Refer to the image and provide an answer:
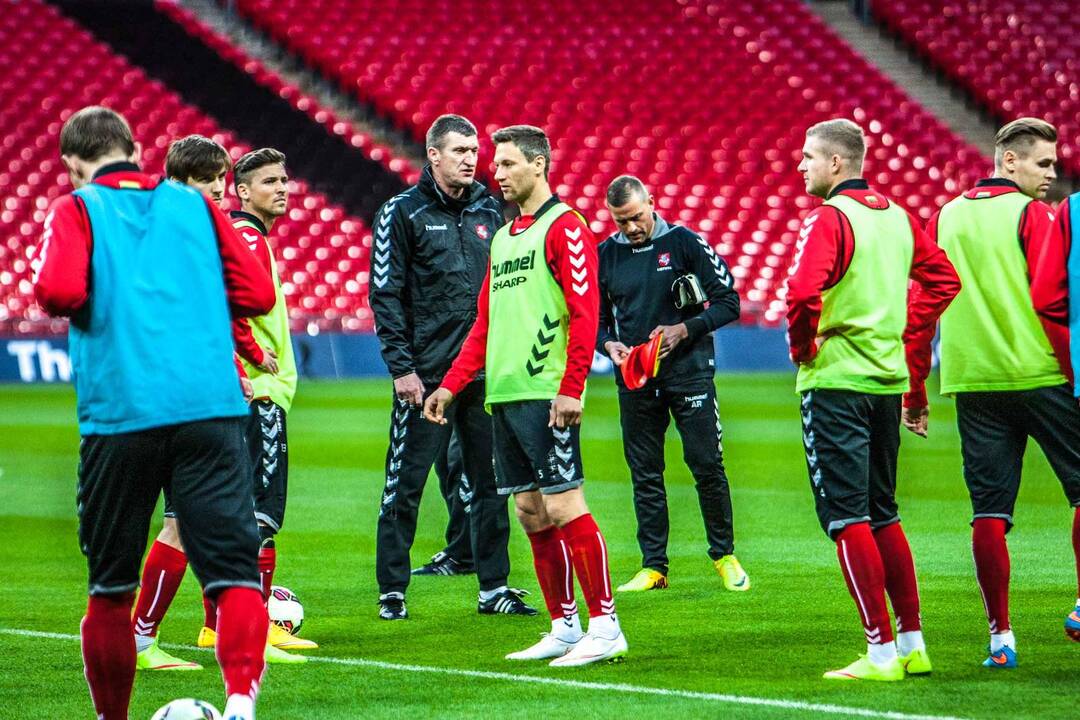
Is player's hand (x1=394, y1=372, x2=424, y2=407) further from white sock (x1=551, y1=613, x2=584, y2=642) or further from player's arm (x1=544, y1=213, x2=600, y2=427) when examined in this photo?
white sock (x1=551, y1=613, x2=584, y2=642)

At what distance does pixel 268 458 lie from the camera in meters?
7.01

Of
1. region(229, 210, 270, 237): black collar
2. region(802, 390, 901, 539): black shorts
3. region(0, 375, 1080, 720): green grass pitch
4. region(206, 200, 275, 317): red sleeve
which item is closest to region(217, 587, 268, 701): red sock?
region(0, 375, 1080, 720): green grass pitch

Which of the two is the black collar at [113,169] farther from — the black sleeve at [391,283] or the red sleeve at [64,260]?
the black sleeve at [391,283]

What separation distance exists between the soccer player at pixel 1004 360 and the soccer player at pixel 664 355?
251cm

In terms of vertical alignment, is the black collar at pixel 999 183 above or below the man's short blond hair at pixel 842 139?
below

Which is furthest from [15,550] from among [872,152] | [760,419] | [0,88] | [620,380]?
[872,152]

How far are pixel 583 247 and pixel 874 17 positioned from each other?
2590 centimetres

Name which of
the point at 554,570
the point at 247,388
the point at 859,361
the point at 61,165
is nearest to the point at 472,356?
the point at 554,570

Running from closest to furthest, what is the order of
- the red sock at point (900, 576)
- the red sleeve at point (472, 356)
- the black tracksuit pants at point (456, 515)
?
the red sock at point (900, 576) → the red sleeve at point (472, 356) → the black tracksuit pants at point (456, 515)

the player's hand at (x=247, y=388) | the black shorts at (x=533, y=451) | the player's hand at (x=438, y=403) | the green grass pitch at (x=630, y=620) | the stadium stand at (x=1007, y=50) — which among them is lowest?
the green grass pitch at (x=630, y=620)

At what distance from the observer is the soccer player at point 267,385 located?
694 centimetres

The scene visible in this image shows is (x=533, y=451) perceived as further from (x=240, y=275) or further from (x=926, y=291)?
(x=240, y=275)

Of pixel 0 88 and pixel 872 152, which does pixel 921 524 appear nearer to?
pixel 872 152

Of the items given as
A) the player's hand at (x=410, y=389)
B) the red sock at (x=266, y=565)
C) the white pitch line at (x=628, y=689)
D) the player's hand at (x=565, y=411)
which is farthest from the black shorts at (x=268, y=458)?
the player's hand at (x=565, y=411)
